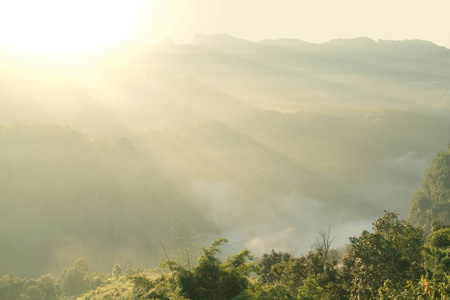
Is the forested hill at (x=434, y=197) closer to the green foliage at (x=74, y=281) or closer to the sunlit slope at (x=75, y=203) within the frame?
the sunlit slope at (x=75, y=203)

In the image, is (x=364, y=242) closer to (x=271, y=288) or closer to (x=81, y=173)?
(x=271, y=288)

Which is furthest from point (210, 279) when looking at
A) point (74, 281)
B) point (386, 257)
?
point (74, 281)

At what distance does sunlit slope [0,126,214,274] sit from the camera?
98312 mm

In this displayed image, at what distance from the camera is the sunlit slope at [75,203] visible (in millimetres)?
98312

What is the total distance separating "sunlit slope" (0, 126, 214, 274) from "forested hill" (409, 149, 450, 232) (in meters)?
74.4

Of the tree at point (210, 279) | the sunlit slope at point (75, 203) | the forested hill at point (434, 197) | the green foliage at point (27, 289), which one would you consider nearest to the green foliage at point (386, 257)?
the tree at point (210, 279)

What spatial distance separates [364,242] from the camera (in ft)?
69.2

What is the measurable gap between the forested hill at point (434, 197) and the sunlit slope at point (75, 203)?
74363 mm

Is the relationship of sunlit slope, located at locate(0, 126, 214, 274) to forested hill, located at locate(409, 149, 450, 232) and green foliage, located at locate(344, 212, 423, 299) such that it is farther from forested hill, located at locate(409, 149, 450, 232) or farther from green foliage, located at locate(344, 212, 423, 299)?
green foliage, located at locate(344, 212, 423, 299)

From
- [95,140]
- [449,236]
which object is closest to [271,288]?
[449,236]

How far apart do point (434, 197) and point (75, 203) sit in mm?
110124

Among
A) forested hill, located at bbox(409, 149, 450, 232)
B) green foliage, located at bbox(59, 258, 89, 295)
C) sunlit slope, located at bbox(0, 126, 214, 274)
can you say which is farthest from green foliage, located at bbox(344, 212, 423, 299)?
sunlit slope, located at bbox(0, 126, 214, 274)

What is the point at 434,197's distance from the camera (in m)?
102

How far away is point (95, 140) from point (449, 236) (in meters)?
133
